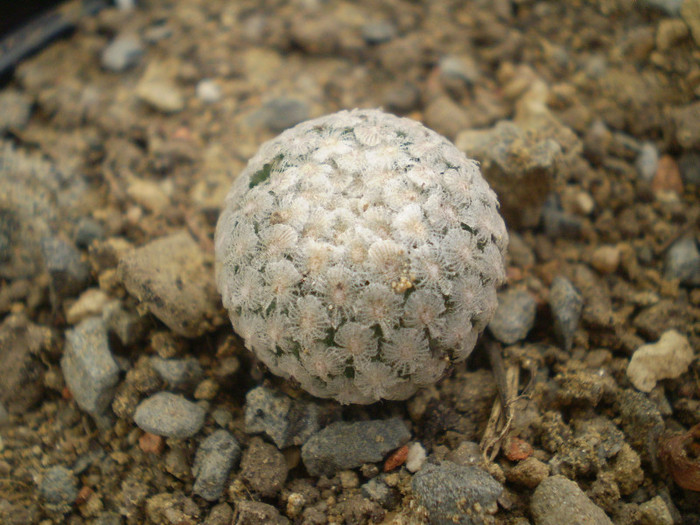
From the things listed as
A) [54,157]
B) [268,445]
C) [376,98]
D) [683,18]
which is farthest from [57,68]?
[683,18]

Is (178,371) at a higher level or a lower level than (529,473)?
higher

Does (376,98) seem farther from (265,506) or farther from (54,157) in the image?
(265,506)

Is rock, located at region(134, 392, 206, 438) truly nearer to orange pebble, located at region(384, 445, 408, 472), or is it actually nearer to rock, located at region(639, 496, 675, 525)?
orange pebble, located at region(384, 445, 408, 472)

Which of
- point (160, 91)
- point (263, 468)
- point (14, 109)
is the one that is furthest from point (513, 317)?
point (14, 109)

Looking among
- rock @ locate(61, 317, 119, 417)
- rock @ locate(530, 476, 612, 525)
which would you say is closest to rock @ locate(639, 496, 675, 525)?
rock @ locate(530, 476, 612, 525)

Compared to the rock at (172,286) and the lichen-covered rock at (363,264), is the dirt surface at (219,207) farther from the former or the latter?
the lichen-covered rock at (363,264)

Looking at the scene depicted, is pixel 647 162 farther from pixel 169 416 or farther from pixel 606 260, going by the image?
pixel 169 416
